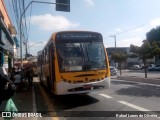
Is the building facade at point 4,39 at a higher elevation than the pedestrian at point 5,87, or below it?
higher

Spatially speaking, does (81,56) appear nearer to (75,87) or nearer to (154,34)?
(75,87)

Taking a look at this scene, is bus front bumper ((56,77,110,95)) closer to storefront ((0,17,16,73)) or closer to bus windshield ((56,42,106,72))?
bus windshield ((56,42,106,72))

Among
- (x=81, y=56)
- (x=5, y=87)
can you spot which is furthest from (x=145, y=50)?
(x=5, y=87)

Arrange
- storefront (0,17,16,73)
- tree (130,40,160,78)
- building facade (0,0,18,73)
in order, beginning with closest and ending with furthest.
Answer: storefront (0,17,16,73) < building facade (0,0,18,73) < tree (130,40,160,78)

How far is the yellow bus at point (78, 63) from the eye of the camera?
11.4 meters

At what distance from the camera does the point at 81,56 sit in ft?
39.0

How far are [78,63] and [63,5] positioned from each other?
3904 millimetres

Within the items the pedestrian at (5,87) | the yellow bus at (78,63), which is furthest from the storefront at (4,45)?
the pedestrian at (5,87)

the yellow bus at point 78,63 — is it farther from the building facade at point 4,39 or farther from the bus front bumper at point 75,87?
the building facade at point 4,39

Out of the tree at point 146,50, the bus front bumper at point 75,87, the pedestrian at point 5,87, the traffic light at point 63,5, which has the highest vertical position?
the traffic light at point 63,5

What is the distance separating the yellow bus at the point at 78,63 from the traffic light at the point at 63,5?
7.35 ft

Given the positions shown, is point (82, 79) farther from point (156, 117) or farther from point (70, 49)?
point (156, 117)

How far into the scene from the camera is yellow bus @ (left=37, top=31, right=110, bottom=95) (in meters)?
11.4


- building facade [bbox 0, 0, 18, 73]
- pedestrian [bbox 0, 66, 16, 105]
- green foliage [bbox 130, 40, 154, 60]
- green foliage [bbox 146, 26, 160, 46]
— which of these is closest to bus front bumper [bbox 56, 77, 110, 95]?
pedestrian [bbox 0, 66, 16, 105]
